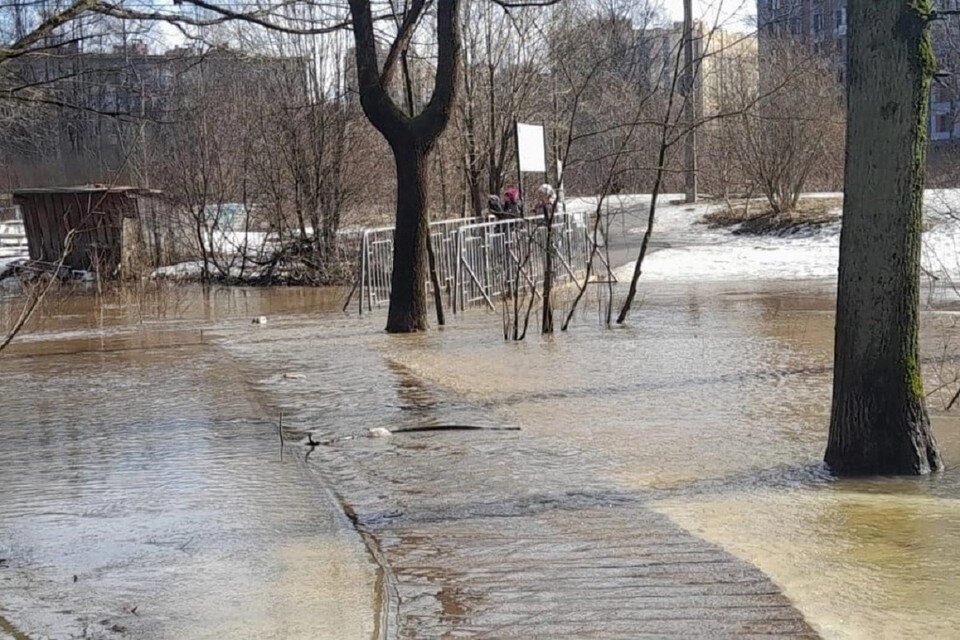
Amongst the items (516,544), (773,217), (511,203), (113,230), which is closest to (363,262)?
(511,203)

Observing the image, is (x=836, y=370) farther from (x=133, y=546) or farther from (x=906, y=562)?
(x=133, y=546)

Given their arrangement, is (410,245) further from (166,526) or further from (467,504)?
(166,526)

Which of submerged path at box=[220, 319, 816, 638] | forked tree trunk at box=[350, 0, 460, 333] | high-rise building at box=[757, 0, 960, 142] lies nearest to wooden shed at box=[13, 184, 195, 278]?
forked tree trunk at box=[350, 0, 460, 333]

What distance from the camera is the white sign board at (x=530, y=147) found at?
62.7ft

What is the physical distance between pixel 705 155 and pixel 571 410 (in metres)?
29.5

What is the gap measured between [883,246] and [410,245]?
902 centimetres

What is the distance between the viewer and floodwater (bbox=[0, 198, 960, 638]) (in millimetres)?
4750

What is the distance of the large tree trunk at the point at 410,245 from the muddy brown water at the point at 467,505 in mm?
2594

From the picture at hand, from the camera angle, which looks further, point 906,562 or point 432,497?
point 432,497

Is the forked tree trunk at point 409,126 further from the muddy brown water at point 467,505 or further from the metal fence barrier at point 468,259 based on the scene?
the muddy brown water at point 467,505

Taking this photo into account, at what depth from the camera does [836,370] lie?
7238mm

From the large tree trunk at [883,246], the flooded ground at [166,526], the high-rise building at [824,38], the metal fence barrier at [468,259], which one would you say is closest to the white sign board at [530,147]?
the metal fence barrier at [468,259]

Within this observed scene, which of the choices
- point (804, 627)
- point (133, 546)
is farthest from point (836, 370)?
point (133, 546)

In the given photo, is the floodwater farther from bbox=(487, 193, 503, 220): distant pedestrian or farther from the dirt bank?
the dirt bank
